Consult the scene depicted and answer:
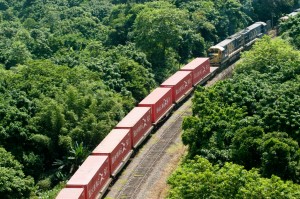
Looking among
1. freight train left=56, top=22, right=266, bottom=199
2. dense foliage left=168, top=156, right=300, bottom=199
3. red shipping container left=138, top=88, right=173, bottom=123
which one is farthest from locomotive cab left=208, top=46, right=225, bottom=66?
dense foliage left=168, top=156, right=300, bottom=199

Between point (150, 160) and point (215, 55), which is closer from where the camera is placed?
point (150, 160)

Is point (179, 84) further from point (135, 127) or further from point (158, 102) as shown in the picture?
point (135, 127)

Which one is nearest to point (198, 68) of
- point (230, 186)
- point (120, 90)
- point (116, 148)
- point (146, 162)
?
point (120, 90)

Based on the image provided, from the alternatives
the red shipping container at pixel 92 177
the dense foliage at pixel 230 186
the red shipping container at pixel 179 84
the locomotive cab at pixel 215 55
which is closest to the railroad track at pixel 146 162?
the red shipping container at pixel 92 177

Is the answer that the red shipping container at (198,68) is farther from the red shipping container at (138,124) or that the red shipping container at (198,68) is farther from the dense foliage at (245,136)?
the red shipping container at (138,124)

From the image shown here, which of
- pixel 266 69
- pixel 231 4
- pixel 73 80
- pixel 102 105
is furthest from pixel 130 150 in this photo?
pixel 231 4
